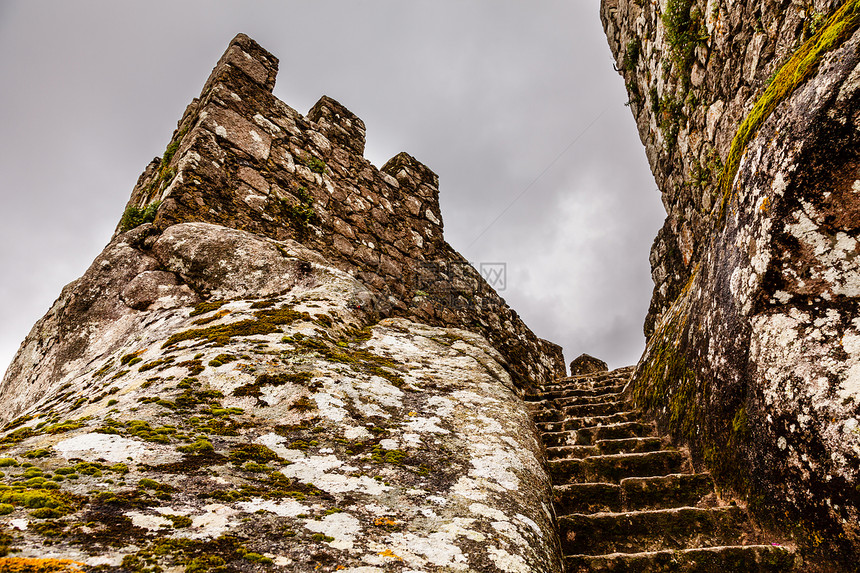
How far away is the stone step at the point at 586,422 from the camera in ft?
14.1

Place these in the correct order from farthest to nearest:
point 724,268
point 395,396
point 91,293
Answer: point 91,293, point 395,396, point 724,268

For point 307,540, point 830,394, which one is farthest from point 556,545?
point 830,394

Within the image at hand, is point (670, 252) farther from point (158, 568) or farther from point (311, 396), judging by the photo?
point (158, 568)

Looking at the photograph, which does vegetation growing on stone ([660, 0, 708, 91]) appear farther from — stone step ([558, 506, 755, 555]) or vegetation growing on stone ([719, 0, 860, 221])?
stone step ([558, 506, 755, 555])

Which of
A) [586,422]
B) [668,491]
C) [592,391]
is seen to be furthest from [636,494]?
[592,391]

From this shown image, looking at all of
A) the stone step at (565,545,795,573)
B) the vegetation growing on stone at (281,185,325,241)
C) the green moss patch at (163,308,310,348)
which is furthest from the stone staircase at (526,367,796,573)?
the vegetation growing on stone at (281,185,325,241)

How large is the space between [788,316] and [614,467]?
1.66 metres

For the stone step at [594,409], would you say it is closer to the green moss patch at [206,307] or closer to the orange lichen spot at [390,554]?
the orange lichen spot at [390,554]

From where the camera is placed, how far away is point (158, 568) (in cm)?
128

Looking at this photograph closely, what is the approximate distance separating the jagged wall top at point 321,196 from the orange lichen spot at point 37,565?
4772 mm

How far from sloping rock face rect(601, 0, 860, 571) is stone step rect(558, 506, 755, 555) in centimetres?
22

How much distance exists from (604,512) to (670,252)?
21.1ft

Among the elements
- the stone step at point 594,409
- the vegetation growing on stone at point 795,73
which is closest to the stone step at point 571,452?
the stone step at point 594,409

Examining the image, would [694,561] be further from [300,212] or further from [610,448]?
[300,212]
